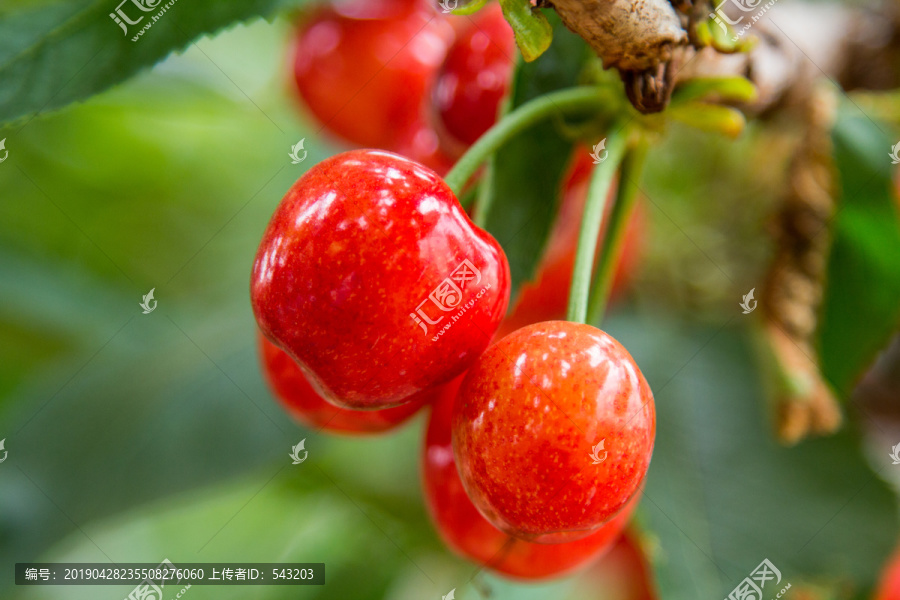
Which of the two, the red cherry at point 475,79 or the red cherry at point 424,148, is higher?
the red cherry at point 475,79

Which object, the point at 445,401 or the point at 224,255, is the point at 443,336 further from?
the point at 224,255

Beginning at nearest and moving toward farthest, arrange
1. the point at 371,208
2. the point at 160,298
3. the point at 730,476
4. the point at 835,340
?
the point at 371,208 < the point at 835,340 < the point at 730,476 < the point at 160,298

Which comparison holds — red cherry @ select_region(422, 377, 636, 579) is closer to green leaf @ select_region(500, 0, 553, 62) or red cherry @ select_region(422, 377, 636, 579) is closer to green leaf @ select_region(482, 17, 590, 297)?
green leaf @ select_region(482, 17, 590, 297)

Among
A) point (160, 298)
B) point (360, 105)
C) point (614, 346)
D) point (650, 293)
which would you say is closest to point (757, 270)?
point (650, 293)

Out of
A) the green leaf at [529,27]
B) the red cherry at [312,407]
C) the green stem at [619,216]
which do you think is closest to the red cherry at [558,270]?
the green stem at [619,216]

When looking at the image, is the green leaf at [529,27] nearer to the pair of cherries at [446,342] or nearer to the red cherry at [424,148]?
the pair of cherries at [446,342]

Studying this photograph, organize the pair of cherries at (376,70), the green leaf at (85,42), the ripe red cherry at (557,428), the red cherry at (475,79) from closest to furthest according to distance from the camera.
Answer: the ripe red cherry at (557,428)
the green leaf at (85,42)
the red cherry at (475,79)
the pair of cherries at (376,70)
